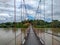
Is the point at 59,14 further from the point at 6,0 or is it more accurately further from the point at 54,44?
the point at 6,0

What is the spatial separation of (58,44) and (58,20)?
0.47 metres

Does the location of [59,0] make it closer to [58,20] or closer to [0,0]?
[58,20]

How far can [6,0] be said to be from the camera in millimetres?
4566

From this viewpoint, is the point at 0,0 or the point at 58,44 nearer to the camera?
the point at 58,44

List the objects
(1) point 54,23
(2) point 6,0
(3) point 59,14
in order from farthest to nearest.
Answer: (2) point 6,0, (3) point 59,14, (1) point 54,23

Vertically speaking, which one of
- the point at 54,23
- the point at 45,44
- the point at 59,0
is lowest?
the point at 45,44

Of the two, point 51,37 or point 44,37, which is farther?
point 44,37

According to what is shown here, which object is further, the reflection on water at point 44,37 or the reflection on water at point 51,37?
the reflection on water at point 44,37

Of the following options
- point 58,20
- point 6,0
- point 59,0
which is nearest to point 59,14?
point 58,20

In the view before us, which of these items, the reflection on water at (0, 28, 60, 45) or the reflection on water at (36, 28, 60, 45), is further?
the reflection on water at (0, 28, 60, 45)

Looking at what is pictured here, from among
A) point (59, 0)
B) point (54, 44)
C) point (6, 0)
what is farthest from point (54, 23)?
point (6, 0)

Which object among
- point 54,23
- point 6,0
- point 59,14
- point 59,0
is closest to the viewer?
point 54,23

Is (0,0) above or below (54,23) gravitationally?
above

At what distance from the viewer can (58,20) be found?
333cm
